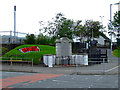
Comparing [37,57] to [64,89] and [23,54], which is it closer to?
[23,54]

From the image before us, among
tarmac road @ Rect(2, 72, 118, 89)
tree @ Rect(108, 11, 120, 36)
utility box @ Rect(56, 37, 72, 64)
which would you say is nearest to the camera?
tarmac road @ Rect(2, 72, 118, 89)

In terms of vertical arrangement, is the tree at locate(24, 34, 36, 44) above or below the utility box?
above

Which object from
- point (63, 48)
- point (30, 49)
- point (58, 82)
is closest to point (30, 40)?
point (30, 49)

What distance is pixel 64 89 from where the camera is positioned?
8.57 meters

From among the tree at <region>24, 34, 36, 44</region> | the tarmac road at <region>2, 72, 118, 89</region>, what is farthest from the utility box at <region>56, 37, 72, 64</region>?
the tree at <region>24, 34, 36, 44</region>

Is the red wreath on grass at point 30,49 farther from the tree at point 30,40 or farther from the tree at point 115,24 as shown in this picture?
the tree at point 115,24

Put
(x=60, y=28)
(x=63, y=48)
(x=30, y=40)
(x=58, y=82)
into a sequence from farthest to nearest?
(x=60, y=28)
(x=30, y=40)
(x=63, y=48)
(x=58, y=82)

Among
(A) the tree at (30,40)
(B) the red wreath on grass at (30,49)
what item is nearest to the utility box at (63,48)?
(B) the red wreath on grass at (30,49)

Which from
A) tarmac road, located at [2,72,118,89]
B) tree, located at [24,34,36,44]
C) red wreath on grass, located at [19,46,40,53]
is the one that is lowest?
tarmac road, located at [2,72,118,89]

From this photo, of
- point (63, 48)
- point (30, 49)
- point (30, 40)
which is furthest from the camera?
point (30, 40)

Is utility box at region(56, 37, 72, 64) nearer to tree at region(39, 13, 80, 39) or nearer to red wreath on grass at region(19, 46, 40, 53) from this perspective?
red wreath on grass at region(19, 46, 40, 53)

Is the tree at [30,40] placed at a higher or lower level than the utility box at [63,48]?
higher

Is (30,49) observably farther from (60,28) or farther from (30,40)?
(60,28)

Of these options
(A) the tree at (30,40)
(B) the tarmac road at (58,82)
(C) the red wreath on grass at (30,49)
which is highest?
(A) the tree at (30,40)
